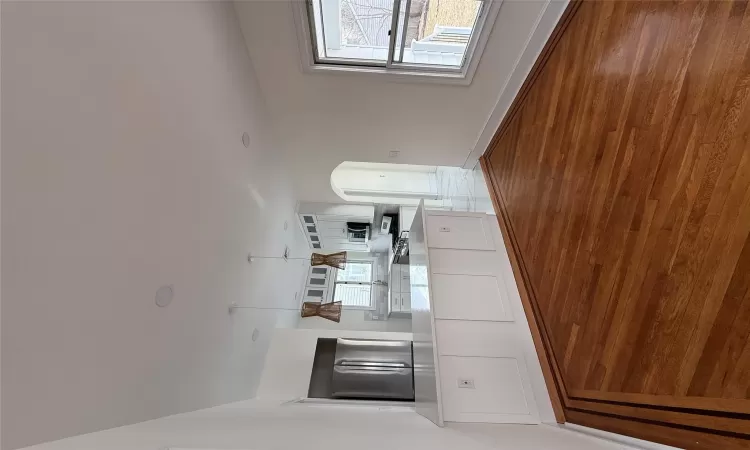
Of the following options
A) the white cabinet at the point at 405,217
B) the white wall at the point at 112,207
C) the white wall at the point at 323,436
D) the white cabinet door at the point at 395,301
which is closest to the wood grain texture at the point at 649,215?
the white wall at the point at 323,436

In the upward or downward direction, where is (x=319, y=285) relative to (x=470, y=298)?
upward

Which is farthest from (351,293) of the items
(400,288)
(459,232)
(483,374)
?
(483,374)

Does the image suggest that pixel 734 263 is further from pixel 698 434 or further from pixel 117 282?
pixel 117 282

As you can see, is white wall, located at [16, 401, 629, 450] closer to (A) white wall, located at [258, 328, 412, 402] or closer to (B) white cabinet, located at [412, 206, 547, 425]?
(B) white cabinet, located at [412, 206, 547, 425]

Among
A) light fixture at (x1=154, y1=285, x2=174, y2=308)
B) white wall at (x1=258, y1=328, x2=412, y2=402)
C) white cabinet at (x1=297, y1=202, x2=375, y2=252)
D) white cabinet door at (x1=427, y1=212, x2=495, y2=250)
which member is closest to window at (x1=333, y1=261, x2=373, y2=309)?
white cabinet at (x1=297, y1=202, x2=375, y2=252)

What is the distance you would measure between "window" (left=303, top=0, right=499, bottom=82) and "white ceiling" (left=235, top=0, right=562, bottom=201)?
5.0 inches

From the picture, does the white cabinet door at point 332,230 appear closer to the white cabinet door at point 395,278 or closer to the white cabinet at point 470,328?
the white cabinet door at point 395,278

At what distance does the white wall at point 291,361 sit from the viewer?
11.1 ft

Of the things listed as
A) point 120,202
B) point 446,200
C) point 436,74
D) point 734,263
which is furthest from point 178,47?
point 446,200

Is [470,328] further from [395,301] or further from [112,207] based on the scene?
[395,301]

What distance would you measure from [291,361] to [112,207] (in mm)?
2828

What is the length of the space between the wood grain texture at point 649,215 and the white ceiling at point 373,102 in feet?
1.52

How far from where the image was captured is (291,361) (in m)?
3.64

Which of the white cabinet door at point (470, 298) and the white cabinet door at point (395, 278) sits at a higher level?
the white cabinet door at point (395, 278)
